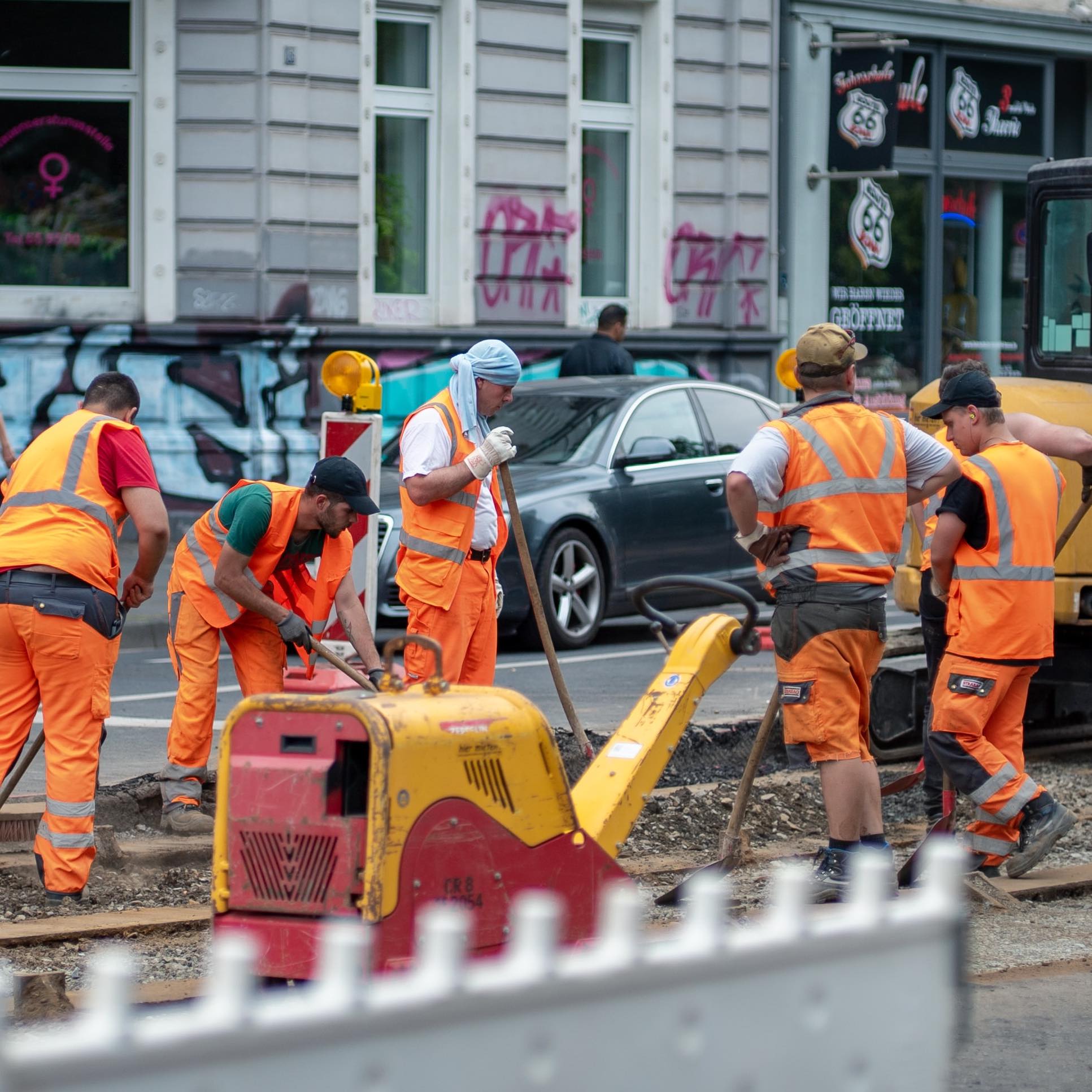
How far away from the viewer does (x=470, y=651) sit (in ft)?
23.0

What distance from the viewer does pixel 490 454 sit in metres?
6.76

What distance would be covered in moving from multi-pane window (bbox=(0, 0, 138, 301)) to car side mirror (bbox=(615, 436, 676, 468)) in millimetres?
6246

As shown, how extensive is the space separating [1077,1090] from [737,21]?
55.5 ft

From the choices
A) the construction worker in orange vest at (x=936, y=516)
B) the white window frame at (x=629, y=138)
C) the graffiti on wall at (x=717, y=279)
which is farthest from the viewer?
the graffiti on wall at (x=717, y=279)

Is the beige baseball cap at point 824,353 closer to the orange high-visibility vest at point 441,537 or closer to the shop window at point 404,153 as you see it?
the orange high-visibility vest at point 441,537

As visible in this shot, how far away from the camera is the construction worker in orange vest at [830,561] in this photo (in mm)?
5840

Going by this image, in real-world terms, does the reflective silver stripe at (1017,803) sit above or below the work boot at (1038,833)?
above

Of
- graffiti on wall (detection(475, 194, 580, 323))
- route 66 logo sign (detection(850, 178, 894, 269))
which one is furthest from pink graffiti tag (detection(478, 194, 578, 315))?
route 66 logo sign (detection(850, 178, 894, 269))

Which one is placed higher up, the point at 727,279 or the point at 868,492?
the point at 727,279

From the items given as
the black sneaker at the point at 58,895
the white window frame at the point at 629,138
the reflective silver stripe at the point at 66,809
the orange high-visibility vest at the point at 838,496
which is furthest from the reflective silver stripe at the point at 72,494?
the white window frame at the point at 629,138

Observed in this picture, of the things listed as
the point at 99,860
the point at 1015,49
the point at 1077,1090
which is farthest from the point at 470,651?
the point at 1015,49

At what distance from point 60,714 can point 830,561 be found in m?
2.39

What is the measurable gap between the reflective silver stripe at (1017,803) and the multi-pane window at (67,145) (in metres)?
12.1

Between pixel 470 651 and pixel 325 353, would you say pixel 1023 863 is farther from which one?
pixel 325 353
